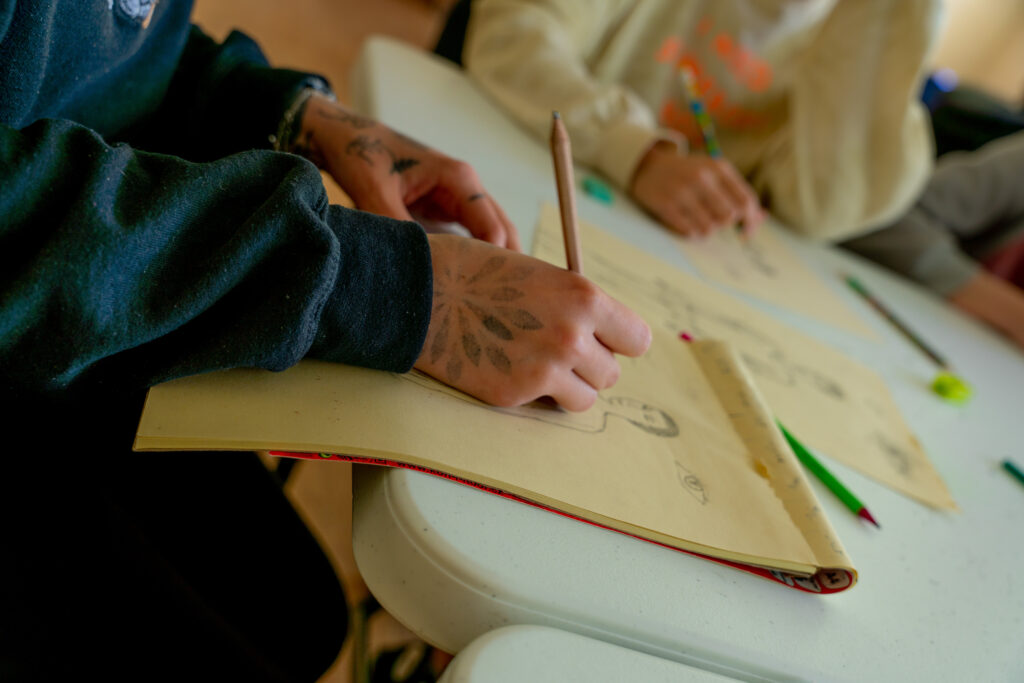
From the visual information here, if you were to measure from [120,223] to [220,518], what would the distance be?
0.28m

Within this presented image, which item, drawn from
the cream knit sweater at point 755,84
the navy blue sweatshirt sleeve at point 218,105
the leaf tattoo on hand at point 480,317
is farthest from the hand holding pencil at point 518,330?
the cream knit sweater at point 755,84

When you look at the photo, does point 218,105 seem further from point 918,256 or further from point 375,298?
point 918,256

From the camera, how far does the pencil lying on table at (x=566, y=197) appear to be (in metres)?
0.35

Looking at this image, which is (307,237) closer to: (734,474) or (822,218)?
(734,474)

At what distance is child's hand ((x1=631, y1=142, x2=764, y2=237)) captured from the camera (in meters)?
0.69

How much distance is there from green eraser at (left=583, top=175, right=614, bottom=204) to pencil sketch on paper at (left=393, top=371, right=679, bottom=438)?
0.37m

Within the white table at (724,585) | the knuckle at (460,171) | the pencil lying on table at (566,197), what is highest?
the pencil lying on table at (566,197)

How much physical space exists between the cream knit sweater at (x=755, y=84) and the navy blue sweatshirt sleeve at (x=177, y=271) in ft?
1.62

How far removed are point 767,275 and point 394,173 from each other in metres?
0.47

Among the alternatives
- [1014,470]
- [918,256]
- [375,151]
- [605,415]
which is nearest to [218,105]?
[375,151]

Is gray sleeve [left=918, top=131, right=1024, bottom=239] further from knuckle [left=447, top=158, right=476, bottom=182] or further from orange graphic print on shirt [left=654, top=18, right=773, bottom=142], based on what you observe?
knuckle [left=447, top=158, right=476, bottom=182]

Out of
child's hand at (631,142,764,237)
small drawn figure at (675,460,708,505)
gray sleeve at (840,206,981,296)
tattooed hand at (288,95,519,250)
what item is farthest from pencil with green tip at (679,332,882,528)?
gray sleeve at (840,206,981,296)

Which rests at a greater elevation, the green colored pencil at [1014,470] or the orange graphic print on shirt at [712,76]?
the orange graphic print on shirt at [712,76]

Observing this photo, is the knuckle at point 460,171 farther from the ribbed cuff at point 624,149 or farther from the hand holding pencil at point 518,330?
the ribbed cuff at point 624,149
